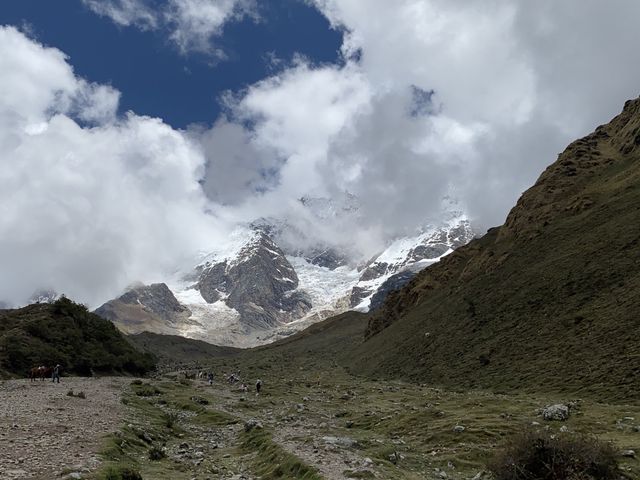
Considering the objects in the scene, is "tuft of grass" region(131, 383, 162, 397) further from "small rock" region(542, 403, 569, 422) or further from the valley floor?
"small rock" region(542, 403, 569, 422)

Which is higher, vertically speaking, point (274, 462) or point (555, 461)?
point (274, 462)

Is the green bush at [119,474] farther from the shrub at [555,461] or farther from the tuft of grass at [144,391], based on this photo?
the tuft of grass at [144,391]

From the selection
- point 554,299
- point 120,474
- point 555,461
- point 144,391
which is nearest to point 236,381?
point 144,391

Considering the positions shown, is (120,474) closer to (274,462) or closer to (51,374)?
(274,462)

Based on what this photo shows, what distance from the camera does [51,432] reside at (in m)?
21.8

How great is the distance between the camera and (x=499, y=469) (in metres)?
15.0

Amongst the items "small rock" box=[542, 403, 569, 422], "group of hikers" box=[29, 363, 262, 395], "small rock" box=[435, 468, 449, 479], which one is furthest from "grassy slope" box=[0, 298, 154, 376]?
"small rock" box=[542, 403, 569, 422]

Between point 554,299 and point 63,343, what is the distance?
6815 centimetres

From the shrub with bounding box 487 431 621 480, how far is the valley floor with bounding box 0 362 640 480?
2036mm

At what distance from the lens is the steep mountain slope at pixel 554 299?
3684 centimetres

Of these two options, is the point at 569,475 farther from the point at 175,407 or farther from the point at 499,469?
the point at 175,407

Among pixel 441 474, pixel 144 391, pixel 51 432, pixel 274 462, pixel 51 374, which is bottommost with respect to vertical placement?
pixel 441 474

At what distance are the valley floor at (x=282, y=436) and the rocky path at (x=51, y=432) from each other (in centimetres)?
6

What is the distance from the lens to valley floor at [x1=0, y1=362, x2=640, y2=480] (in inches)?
697
